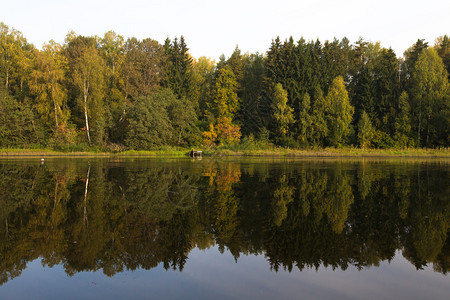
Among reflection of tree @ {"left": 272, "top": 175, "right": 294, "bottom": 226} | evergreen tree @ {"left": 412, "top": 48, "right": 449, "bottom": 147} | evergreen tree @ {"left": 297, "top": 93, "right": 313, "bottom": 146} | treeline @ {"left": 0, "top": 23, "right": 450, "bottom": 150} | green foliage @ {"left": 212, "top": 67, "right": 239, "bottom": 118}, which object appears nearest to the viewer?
reflection of tree @ {"left": 272, "top": 175, "right": 294, "bottom": 226}

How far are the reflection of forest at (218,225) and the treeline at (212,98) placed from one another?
119 feet

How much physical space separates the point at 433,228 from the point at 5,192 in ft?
52.7

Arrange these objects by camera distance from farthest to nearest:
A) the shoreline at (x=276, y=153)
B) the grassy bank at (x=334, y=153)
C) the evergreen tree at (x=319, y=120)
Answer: the evergreen tree at (x=319, y=120), the grassy bank at (x=334, y=153), the shoreline at (x=276, y=153)

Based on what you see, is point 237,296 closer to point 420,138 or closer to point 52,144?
point 52,144

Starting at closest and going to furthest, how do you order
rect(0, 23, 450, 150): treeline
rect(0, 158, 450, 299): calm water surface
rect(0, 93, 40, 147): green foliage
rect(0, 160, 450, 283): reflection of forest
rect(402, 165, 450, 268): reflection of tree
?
rect(0, 158, 450, 299): calm water surface → rect(0, 160, 450, 283): reflection of forest → rect(402, 165, 450, 268): reflection of tree → rect(0, 93, 40, 147): green foliage → rect(0, 23, 450, 150): treeline

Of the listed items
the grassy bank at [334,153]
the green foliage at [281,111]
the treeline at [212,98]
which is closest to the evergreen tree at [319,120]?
the treeline at [212,98]

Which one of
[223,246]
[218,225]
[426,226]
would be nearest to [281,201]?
[218,225]

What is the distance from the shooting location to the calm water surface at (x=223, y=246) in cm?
582

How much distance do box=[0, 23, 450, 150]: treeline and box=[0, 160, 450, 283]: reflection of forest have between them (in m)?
36.2

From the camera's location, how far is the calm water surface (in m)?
5.82

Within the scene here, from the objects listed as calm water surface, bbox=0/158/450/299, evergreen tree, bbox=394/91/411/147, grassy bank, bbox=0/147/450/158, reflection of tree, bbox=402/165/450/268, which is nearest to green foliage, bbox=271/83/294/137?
grassy bank, bbox=0/147/450/158

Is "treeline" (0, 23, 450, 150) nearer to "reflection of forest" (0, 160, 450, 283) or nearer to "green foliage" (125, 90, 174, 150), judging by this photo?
"green foliage" (125, 90, 174, 150)

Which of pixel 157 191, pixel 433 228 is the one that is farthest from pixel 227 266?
pixel 157 191

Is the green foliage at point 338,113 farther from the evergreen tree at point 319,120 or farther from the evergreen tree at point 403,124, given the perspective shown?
the evergreen tree at point 403,124
